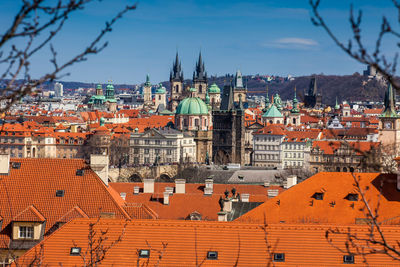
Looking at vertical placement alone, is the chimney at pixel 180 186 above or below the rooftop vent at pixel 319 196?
below

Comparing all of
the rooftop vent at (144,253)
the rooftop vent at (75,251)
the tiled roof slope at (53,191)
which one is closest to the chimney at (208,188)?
the tiled roof slope at (53,191)

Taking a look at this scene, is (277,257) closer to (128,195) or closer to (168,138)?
(128,195)

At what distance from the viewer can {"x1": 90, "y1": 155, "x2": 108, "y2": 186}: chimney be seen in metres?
32.9

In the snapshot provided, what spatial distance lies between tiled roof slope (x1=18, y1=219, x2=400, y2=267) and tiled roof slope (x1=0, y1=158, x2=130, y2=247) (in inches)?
227

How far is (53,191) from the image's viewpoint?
3033cm

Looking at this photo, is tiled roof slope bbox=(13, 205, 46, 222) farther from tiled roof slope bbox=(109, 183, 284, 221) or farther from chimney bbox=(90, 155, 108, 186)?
tiled roof slope bbox=(109, 183, 284, 221)

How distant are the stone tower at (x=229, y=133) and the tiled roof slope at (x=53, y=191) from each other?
100m

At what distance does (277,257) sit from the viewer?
72.6ft

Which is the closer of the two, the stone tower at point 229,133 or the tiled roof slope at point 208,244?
the tiled roof slope at point 208,244

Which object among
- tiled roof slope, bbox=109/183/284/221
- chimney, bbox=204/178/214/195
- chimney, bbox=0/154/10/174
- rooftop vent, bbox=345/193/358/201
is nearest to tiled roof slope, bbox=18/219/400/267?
chimney, bbox=0/154/10/174

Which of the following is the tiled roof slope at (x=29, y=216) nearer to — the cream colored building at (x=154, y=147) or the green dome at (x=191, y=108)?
the cream colored building at (x=154, y=147)

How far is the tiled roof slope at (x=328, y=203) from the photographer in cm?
3094

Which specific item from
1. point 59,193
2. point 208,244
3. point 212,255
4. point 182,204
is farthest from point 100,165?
point 212,255

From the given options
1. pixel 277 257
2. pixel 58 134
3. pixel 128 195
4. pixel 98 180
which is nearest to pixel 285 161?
pixel 58 134
